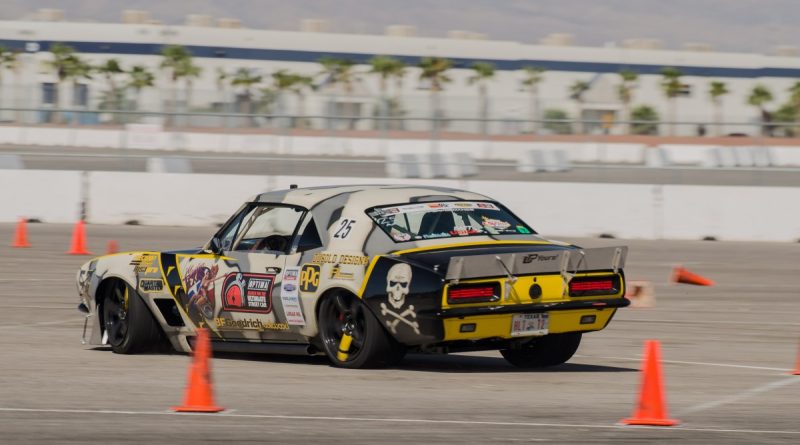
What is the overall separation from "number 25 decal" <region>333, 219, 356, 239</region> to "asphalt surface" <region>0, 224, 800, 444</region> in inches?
38.3

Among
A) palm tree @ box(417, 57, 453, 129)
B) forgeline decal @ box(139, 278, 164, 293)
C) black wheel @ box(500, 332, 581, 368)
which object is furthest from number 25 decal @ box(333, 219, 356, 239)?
palm tree @ box(417, 57, 453, 129)

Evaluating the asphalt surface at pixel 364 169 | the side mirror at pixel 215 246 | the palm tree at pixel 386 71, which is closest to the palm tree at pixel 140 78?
the palm tree at pixel 386 71

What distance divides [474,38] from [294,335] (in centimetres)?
9910

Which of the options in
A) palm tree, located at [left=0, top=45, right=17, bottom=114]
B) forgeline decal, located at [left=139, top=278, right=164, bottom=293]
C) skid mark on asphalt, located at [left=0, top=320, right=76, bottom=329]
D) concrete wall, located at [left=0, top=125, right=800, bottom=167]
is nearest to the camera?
forgeline decal, located at [left=139, top=278, right=164, bottom=293]

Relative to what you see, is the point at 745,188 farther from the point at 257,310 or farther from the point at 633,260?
the point at 257,310

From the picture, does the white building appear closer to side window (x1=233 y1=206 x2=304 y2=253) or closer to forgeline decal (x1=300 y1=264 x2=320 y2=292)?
side window (x1=233 y1=206 x2=304 y2=253)

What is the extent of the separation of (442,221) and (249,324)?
1670 millimetres

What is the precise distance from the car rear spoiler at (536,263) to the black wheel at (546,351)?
2.50ft

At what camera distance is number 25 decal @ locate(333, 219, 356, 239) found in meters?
9.49

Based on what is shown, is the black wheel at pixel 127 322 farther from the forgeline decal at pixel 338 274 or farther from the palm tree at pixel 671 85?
the palm tree at pixel 671 85

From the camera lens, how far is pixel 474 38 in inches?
4225

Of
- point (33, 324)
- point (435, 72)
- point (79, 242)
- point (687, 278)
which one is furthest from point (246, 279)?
point (435, 72)

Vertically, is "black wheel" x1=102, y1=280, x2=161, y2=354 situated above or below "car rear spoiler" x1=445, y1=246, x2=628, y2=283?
below

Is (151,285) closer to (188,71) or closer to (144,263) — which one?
(144,263)
